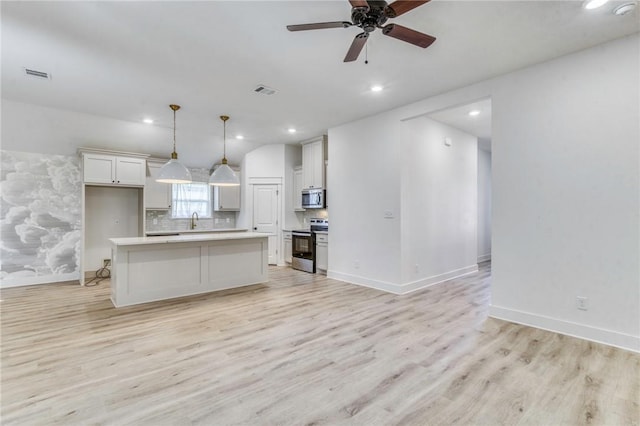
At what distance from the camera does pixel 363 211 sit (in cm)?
522

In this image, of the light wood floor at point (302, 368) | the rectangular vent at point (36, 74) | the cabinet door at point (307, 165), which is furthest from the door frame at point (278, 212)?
the rectangular vent at point (36, 74)

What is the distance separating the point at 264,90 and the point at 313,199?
2.91 metres

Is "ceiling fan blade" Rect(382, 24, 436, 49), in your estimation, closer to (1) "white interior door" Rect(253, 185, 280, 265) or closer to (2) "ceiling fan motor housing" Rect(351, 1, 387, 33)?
(2) "ceiling fan motor housing" Rect(351, 1, 387, 33)

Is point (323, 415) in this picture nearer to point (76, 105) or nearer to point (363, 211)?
point (363, 211)

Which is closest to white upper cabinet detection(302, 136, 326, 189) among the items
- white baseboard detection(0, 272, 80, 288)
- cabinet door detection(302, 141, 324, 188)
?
cabinet door detection(302, 141, 324, 188)

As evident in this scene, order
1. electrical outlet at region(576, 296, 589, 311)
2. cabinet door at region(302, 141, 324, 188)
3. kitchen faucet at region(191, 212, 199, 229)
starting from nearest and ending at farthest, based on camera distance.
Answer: electrical outlet at region(576, 296, 589, 311) → cabinet door at region(302, 141, 324, 188) → kitchen faucet at region(191, 212, 199, 229)

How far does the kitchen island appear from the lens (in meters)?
4.12

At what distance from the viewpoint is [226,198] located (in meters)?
7.62

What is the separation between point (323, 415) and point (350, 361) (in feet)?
2.36

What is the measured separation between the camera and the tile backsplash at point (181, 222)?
22.8ft

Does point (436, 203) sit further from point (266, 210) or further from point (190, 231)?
point (190, 231)

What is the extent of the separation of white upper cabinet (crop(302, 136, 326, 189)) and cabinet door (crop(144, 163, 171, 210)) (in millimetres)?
3101

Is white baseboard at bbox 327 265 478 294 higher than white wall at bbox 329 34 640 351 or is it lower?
lower

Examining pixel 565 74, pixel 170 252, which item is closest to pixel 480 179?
pixel 565 74
